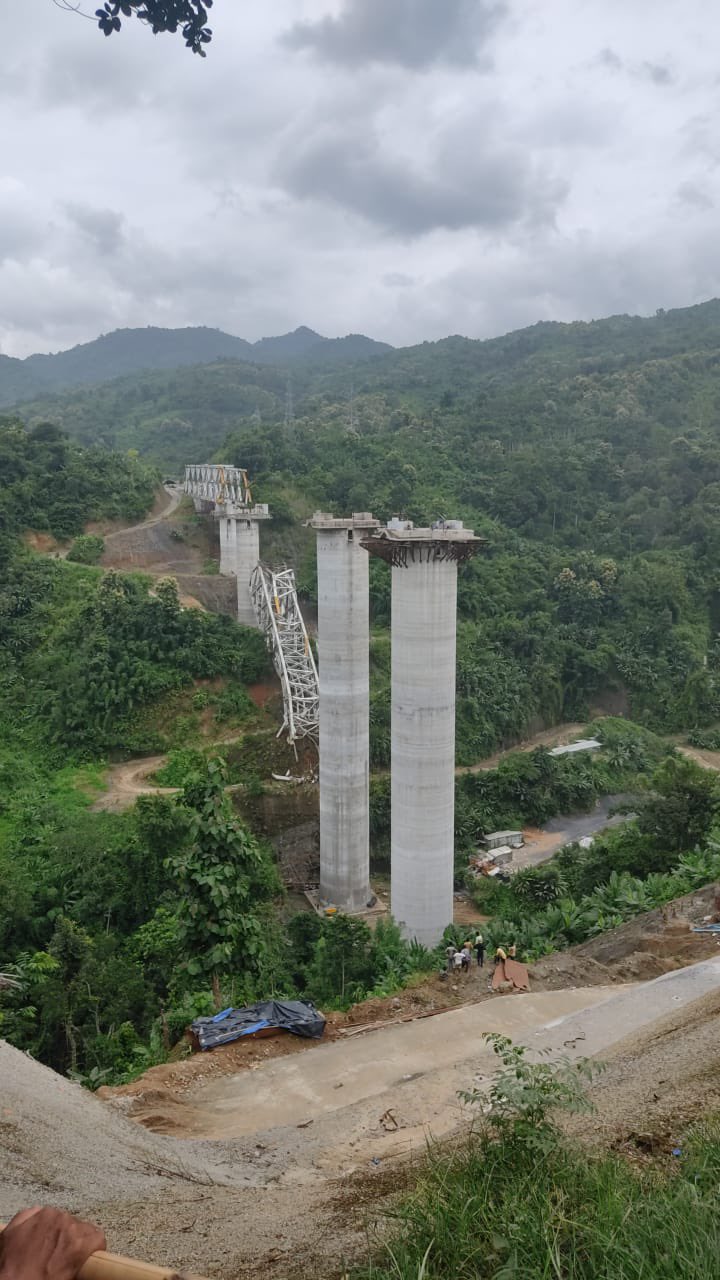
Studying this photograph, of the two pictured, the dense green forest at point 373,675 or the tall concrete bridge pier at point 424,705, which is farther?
the tall concrete bridge pier at point 424,705

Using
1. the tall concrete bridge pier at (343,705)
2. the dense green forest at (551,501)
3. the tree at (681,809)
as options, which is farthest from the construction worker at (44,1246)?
the dense green forest at (551,501)

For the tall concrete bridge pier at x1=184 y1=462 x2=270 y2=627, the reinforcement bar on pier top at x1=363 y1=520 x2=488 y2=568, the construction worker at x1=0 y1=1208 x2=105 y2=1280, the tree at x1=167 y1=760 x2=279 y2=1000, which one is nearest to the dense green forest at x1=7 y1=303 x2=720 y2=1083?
the tree at x1=167 y1=760 x2=279 y2=1000

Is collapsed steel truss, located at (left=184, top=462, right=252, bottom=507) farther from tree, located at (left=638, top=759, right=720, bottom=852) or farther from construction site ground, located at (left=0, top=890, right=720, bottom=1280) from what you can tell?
construction site ground, located at (left=0, top=890, right=720, bottom=1280)

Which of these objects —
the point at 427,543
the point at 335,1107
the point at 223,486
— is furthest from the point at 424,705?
the point at 223,486

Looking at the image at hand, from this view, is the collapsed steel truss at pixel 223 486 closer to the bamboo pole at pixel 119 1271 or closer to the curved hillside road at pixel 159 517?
the curved hillside road at pixel 159 517

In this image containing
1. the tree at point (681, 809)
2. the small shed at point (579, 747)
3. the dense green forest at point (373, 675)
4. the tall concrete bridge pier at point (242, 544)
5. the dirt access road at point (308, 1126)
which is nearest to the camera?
the dirt access road at point (308, 1126)
